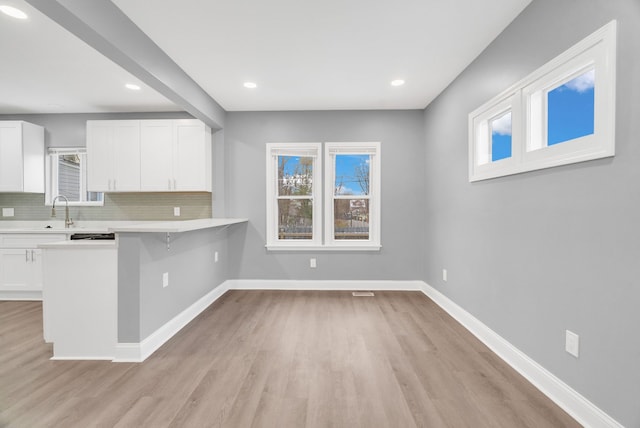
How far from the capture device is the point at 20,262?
385cm

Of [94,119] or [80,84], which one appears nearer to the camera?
[80,84]

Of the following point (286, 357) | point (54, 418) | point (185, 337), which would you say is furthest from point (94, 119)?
point (286, 357)

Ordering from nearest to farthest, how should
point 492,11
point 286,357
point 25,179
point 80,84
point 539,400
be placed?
point 539,400 → point 492,11 → point 286,357 → point 80,84 → point 25,179

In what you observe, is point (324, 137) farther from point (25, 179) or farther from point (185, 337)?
point (25, 179)

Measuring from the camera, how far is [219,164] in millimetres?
4312

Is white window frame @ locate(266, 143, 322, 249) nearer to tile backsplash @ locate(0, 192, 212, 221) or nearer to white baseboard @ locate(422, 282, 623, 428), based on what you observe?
tile backsplash @ locate(0, 192, 212, 221)

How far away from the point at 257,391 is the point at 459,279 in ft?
7.73

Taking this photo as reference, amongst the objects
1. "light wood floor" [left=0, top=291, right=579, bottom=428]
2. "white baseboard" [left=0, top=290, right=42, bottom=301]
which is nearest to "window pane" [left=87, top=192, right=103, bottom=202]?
"white baseboard" [left=0, top=290, right=42, bottom=301]

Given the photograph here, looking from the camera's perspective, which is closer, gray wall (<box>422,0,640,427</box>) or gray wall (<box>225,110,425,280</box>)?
gray wall (<box>422,0,640,427</box>)

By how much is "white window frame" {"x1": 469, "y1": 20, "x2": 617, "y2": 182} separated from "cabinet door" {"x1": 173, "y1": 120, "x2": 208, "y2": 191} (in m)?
3.37

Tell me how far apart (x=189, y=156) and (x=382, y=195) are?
279cm

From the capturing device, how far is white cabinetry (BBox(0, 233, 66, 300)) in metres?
3.84

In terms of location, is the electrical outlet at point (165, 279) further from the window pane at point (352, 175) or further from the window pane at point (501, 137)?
the window pane at point (501, 137)

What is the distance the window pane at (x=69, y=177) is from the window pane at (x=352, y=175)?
3.95 m
